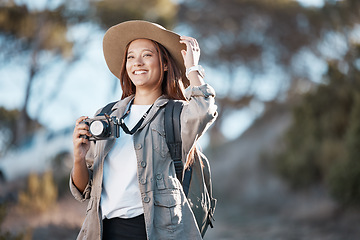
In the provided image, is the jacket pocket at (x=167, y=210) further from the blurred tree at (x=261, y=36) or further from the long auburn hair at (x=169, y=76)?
the blurred tree at (x=261, y=36)

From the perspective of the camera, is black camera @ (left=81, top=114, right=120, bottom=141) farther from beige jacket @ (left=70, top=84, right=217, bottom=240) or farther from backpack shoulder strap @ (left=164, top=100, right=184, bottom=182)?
backpack shoulder strap @ (left=164, top=100, right=184, bottom=182)

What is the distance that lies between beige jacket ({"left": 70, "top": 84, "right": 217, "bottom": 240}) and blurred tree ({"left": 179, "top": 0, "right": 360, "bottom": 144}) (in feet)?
46.4

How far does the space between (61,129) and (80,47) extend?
2.70 meters

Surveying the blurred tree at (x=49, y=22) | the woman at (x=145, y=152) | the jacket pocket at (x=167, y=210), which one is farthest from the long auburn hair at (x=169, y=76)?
the blurred tree at (x=49, y=22)

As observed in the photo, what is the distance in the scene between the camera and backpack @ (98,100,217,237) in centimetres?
196

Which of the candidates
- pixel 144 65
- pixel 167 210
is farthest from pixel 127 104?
pixel 167 210

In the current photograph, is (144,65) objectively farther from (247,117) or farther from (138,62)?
(247,117)

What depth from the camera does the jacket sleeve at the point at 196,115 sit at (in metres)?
1.88

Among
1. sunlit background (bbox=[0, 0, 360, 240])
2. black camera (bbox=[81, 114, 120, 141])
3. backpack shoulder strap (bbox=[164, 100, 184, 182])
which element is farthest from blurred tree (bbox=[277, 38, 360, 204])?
black camera (bbox=[81, 114, 120, 141])

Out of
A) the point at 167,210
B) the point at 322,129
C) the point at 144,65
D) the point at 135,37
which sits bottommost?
the point at 167,210

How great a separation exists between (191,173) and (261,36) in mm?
17048

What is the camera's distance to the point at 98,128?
76.7 inches

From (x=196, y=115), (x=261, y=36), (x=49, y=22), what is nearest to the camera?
(x=196, y=115)

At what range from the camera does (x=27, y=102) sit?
1308 centimetres
